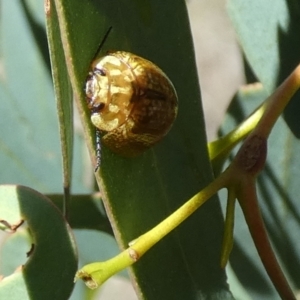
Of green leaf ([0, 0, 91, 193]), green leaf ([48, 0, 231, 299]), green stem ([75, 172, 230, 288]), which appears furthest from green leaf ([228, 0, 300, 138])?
green leaf ([0, 0, 91, 193])

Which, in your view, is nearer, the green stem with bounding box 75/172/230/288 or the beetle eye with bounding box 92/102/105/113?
the green stem with bounding box 75/172/230/288

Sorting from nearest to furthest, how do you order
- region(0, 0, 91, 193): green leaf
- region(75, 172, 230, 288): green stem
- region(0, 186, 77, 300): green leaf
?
region(75, 172, 230, 288): green stem < region(0, 186, 77, 300): green leaf < region(0, 0, 91, 193): green leaf

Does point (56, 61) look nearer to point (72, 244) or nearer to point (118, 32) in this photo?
point (118, 32)

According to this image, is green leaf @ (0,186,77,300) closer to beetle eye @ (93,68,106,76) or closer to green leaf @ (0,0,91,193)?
beetle eye @ (93,68,106,76)

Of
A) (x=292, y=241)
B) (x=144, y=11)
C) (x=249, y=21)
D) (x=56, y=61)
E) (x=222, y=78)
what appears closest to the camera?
(x=56, y=61)

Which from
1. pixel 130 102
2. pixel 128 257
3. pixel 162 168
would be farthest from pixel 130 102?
pixel 128 257

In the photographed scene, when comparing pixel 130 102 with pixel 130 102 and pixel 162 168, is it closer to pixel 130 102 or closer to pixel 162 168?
pixel 130 102

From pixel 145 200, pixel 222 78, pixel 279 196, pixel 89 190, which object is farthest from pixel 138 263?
pixel 222 78
